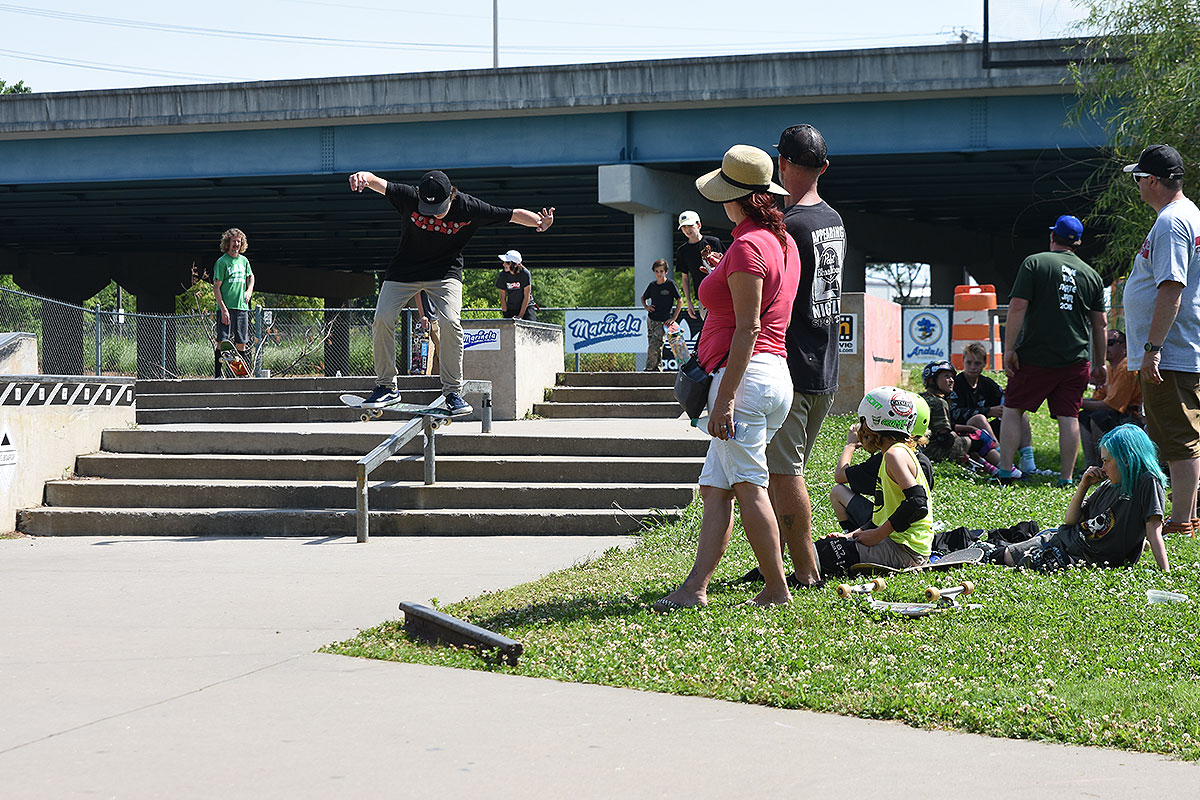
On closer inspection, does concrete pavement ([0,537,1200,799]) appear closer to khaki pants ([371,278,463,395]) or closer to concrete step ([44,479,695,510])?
concrete step ([44,479,695,510])

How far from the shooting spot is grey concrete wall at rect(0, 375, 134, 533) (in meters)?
9.75

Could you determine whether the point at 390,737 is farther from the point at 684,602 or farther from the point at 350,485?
the point at 350,485

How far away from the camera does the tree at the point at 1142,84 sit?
11953 millimetres

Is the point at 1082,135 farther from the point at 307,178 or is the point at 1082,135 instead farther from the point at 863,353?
the point at 307,178

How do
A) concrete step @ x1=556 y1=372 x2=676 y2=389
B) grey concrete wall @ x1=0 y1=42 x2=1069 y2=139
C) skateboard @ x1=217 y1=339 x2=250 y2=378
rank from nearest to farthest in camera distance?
concrete step @ x1=556 y1=372 x2=676 y2=389 < skateboard @ x1=217 y1=339 x2=250 y2=378 < grey concrete wall @ x1=0 y1=42 x2=1069 y2=139

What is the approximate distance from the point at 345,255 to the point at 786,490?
46.3 m

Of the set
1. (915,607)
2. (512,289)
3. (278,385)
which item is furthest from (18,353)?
(915,607)

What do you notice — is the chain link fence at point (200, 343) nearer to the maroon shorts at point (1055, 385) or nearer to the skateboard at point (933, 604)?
the maroon shorts at point (1055, 385)

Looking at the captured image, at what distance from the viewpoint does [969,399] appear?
11477 millimetres

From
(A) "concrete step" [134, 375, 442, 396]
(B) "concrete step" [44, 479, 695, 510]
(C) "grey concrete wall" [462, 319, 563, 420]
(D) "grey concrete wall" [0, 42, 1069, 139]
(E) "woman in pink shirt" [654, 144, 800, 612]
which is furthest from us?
(D) "grey concrete wall" [0, 42, 1069, 139]

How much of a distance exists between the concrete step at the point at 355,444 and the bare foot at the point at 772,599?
479cm


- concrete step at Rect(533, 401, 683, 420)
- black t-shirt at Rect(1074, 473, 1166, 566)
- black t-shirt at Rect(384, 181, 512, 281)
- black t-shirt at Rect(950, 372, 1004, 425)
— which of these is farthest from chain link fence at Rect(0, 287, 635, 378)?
black t-shirt at Rect(1074, 473, 1166, 566)

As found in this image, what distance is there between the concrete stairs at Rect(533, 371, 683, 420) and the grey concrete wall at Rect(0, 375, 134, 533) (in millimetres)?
4958

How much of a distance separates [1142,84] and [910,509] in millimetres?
8623
